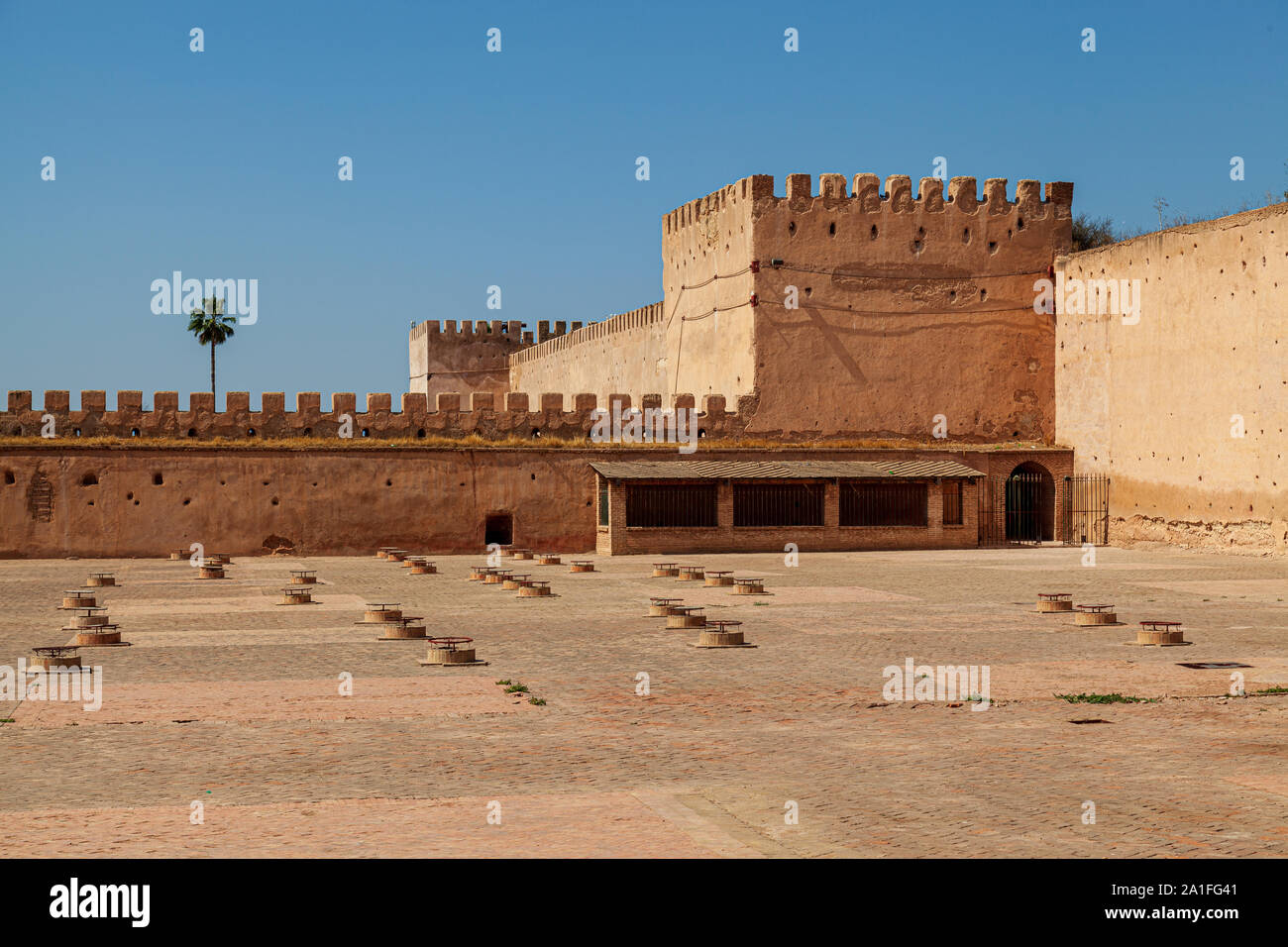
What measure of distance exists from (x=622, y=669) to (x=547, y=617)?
5.14 meters

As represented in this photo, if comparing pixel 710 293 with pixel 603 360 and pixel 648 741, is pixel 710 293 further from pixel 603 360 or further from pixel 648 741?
pixel 648 741

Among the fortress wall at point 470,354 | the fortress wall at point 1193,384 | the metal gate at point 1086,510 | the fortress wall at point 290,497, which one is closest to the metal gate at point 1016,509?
the metal gate at point 1086,510

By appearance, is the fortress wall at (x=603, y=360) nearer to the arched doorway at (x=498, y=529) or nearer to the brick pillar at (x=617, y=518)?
the brick pillar at (x=617, y=518)

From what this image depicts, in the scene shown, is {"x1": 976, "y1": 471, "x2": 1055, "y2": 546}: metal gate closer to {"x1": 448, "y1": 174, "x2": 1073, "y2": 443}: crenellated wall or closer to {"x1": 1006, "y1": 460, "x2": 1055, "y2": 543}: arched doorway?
{"x1": 1006, "y1": 460, "x2": 1055, "y2": 543}: arched doorway

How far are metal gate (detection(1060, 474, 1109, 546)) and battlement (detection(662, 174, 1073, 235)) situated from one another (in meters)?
7.23

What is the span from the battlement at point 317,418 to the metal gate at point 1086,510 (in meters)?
8.31

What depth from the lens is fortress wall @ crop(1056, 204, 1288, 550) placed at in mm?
29828

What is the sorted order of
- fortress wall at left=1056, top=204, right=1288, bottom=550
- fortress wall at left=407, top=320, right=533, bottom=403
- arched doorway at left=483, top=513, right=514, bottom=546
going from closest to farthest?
fortress wall at left=1056, top=204, right=1288, bottom=550
arched doorway at left=483, top=513, right=514, bottom=546
fortress wall at left=407, top=320, right=533, bottom=403

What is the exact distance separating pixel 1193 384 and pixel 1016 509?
22.9 feet

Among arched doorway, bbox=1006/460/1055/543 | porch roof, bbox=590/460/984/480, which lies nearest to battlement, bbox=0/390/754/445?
porch roof, bbox=590/460/984/480

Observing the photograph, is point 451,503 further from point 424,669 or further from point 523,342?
point 523,342

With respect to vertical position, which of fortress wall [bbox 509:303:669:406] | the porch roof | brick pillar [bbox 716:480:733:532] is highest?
fortress wall [bbox 509:303:669:406]

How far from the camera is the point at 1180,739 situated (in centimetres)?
1050
